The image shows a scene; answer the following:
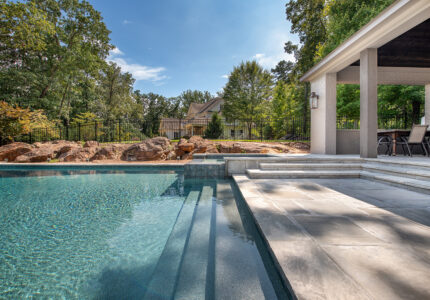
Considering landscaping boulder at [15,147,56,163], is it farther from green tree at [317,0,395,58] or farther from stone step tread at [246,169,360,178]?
green tree at [317,0,395,58]

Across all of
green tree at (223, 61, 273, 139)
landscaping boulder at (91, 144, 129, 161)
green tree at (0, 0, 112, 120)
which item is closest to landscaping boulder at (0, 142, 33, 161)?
landscaping boulder at (91, 144, 129, 161)

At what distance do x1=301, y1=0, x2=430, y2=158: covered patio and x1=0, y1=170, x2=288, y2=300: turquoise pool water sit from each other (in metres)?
4.40

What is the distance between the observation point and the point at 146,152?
28.6 ft

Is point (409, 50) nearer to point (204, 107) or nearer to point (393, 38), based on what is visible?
point (393, 38)

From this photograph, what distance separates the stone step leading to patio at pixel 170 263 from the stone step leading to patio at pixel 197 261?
51mm

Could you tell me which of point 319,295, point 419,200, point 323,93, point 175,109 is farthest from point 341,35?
point 175,109

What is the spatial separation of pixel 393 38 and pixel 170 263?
626 cm

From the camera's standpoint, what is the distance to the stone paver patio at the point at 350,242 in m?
0.96

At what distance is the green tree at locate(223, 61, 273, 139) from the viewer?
67.8 ft

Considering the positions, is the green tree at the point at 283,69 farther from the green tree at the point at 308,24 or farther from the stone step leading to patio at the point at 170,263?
the stone step leading to patio at the point at 170,263

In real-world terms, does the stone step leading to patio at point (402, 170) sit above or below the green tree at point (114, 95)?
below

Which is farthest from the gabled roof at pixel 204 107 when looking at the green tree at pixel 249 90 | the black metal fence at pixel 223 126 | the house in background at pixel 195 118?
the green tree at pixel 249 90

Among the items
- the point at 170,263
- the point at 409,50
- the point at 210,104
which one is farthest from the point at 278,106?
the point at 170,263

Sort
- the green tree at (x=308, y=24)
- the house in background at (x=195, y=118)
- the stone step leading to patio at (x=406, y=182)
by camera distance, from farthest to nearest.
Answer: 1. the house in background at (x=195, y=118)
2. the green tree at (x=308, y=24)
3. the stone step leading to patio at (x=406, y=182)
